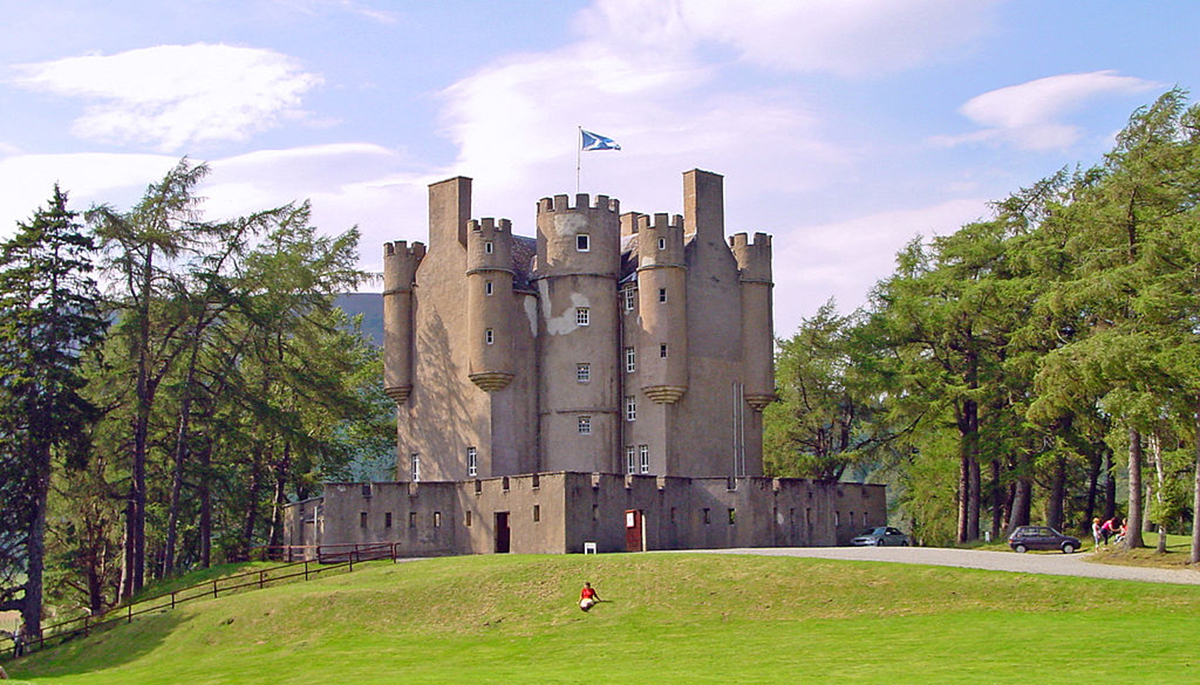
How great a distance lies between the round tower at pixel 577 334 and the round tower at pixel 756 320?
6.46 meters

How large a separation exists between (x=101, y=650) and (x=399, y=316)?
25.4 metres

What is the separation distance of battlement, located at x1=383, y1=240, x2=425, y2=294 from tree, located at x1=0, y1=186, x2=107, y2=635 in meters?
16.2

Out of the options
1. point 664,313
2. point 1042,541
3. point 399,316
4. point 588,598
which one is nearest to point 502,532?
point 664,313

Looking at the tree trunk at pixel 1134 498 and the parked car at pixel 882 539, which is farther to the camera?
the parked car at pixel 882 539

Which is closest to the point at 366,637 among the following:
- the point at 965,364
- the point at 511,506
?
the point at 511,506

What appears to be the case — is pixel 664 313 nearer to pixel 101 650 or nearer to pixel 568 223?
pixel 568 223

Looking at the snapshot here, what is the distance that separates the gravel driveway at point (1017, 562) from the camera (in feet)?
130

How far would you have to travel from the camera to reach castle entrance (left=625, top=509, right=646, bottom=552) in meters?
56.5

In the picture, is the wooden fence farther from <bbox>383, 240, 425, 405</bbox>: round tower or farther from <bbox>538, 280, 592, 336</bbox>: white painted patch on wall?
<bbox>538, 280, 592, 336</bbox>: white painted patch on wall

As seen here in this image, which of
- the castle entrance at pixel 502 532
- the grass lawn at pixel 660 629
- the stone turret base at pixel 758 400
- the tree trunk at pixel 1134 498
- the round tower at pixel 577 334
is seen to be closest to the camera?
the grass lawn at pixel 660 629

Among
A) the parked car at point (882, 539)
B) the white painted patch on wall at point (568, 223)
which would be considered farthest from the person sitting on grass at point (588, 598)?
the white painted patch on wall at point (568, 223)

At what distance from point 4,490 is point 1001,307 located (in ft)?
143

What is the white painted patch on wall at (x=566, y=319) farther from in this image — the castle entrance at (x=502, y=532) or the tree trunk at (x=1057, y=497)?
the tree trunk at (x=1057, y=497)

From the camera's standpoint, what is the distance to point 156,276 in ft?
201
